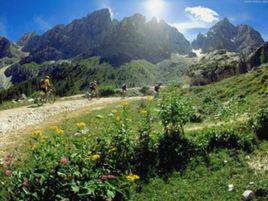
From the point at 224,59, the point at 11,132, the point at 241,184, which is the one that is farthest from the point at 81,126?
the point at 224,59

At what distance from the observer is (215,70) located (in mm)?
69688

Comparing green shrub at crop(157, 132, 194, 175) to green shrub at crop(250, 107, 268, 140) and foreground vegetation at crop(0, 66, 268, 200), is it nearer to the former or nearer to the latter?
foreground vegetation at crop(0, 66, 268, 200)

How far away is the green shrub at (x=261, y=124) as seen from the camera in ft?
66.2

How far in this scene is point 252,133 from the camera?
65.5 feet

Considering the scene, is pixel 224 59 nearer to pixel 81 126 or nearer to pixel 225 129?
pixel 225 129

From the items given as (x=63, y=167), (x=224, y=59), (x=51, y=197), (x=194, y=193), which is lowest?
(x=194, y=193)

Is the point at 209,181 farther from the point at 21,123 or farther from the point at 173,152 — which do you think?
the point at 21,123

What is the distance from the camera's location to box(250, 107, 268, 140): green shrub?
795 inches

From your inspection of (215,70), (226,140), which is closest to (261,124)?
(226,140)

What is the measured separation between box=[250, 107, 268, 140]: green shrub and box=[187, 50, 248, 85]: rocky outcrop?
153ft

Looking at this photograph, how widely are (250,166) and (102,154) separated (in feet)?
19.8

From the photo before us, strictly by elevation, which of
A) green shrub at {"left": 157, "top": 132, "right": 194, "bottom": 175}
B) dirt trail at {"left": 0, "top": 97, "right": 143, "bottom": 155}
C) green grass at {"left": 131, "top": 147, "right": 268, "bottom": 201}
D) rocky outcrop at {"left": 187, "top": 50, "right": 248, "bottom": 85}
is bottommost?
green grass at {"left": 131, "top": 147, "right": 268, "bottom": 201}

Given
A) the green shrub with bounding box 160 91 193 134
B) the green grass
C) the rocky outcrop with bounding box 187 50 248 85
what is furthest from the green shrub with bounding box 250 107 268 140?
the rocky outcrop with bounding box 187 50 248 85

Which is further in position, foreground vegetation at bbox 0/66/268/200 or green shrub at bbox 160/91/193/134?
green shrub at bbox 160/91/193/134
